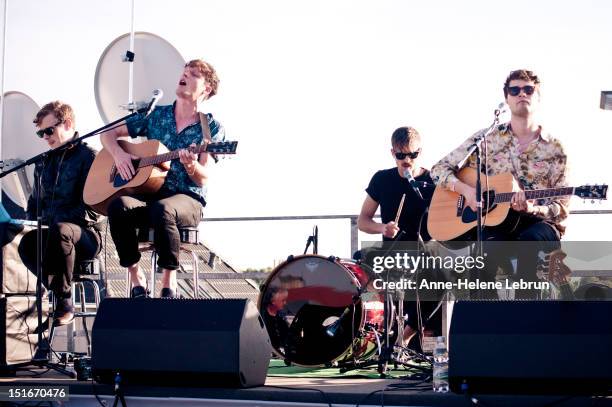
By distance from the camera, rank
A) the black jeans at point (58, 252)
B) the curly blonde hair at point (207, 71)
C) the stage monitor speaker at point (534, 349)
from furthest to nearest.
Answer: the curly blonde hair at point (207, 71) → the black jeans at point (58, 252) → the stage monitor speaker at point (534, 349)

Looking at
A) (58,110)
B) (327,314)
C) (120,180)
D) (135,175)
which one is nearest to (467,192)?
(327,314)

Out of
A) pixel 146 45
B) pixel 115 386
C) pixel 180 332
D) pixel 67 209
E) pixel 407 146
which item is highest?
pixel 146 45

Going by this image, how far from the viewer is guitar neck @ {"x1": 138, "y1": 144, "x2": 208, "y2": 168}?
17.5 ft

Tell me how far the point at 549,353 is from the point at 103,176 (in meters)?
3.14

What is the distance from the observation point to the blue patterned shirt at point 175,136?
5574 mm

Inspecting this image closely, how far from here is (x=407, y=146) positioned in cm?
573

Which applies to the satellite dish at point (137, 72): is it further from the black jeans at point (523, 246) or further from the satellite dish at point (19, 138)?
the black jeans at point (523, 246)

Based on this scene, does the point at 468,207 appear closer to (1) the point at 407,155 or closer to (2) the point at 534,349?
(1) the point at 407,155

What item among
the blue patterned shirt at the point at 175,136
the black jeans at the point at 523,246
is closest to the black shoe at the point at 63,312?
the blue patterned shirt at the point at 175,136

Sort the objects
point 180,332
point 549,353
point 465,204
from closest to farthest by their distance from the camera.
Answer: point 549,353 → point 180,332 → point 465,204

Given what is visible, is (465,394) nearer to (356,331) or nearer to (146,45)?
(356,331)

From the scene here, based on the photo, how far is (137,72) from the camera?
6.86 m

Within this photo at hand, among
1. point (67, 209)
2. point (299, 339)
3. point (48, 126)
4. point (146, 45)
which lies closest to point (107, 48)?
point (146, 45)

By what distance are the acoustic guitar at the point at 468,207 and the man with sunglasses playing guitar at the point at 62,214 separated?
2110 mm
